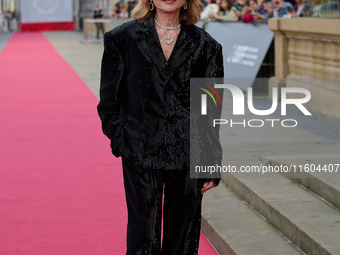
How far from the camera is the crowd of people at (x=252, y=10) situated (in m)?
13.6

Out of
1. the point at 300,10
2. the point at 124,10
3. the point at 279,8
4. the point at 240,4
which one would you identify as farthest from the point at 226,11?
the point at 124,10

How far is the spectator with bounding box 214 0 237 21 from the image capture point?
15953mm

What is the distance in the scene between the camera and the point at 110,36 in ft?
10.7

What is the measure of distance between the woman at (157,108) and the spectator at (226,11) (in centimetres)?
1273

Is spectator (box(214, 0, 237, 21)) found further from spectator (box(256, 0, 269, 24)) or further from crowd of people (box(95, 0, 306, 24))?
spectator (box(256, 0, 269, 24))

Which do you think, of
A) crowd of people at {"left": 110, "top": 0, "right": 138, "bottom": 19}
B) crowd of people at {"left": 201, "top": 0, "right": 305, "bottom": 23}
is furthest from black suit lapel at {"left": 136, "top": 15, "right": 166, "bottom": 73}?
crowd of people at {"left": 110, "top": 0, "right": 138, "bottom": 19}

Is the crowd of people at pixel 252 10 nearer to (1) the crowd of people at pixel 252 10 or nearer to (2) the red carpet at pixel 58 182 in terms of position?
(1) the crowd of people at pixel 252 10

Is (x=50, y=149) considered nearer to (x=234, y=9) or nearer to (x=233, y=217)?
(x=233, y=217)

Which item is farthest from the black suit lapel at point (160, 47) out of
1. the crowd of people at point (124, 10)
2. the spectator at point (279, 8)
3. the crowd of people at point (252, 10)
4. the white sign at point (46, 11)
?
the white sign at point (46, 11)

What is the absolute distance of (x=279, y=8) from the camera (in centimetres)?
1401

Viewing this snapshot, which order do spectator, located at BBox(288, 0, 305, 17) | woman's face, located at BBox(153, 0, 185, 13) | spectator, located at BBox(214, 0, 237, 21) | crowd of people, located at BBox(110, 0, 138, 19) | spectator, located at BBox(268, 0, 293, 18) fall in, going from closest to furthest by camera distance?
woman's face, located at BBox(153, 0, 185, 13), spectator, located at BBox(288, 0, 305, 17), spectator, located at BBox(268, 0, 293, 18), spectator, located at BBox(214, 0, 237, 21), crowd of people, located at BBox(110, 0, 138, 19)

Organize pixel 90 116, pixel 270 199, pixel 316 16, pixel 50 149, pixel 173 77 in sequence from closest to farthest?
pixel 173 77
pixel 270 199
pixel 50 149
pixel 316 16
pixel 90 116

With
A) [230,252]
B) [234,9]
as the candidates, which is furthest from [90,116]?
[230,252]

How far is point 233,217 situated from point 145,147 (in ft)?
7.47
